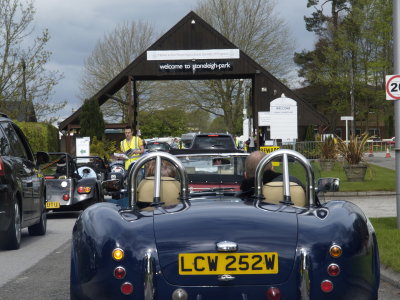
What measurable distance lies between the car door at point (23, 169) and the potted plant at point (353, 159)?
13.2 metres

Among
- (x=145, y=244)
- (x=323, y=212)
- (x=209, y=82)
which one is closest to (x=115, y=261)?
(x=145, y=244)

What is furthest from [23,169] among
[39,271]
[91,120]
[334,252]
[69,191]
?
[91,120]

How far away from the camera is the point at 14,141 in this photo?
484 inches

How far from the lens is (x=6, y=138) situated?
1180 centimetres

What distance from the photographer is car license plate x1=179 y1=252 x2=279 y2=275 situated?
4562 mm

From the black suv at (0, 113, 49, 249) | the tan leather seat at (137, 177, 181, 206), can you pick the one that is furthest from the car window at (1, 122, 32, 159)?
the tan leather seat at (137, 177, 181, 206)

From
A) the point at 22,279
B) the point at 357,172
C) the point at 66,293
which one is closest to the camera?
the point at 66,293

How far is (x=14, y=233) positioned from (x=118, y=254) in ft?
22.6

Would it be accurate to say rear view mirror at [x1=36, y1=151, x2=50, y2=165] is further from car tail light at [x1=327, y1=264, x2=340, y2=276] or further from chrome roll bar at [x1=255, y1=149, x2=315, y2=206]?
car tail light at [x1=327, y1=264, x2=340, y2=276]

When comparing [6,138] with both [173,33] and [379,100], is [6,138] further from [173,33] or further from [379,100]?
[379,100]

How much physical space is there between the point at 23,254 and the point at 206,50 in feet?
110

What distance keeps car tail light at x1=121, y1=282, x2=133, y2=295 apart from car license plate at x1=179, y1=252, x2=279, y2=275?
0.30 metres

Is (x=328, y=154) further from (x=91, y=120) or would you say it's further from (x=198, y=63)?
(x=91, y=120)

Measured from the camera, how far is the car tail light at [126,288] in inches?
183
